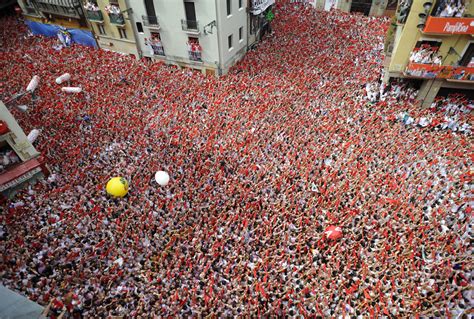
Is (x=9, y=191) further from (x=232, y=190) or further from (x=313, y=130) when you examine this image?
(x=313, y=130)

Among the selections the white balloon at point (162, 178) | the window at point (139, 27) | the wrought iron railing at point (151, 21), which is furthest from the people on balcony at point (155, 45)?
the white balloon at point (162, 178)

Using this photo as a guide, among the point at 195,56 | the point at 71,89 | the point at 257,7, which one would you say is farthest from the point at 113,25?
the point at 257,7

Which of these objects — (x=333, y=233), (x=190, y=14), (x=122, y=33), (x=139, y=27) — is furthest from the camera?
(x=122, y=33)

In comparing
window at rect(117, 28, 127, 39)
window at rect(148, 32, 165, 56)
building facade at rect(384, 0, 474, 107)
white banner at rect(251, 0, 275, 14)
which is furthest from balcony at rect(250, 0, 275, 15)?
building facade at rect(384, 0, 474, 107)

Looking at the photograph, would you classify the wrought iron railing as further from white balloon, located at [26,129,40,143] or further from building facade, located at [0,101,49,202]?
building facade, located at [0,101,49,202]

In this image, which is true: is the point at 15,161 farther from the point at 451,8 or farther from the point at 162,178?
the point at 451,8

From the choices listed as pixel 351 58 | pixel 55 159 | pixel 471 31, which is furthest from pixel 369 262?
pixel 351 58
